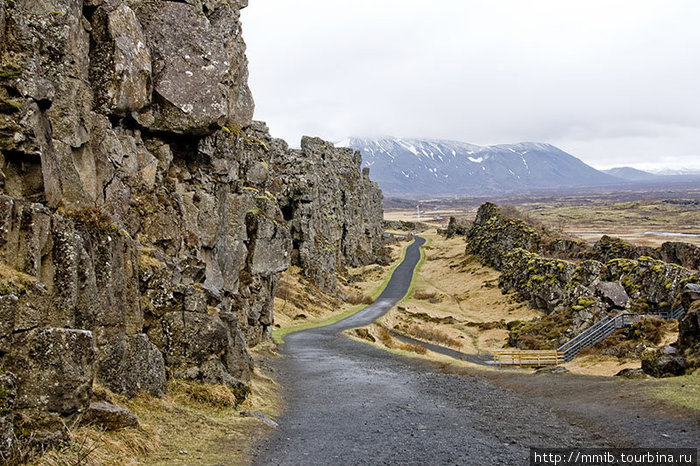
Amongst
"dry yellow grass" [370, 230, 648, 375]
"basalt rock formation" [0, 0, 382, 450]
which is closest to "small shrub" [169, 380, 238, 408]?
"basalt rock formation" [0, 0, 382, 450]

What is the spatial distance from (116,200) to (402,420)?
1224 centimetres

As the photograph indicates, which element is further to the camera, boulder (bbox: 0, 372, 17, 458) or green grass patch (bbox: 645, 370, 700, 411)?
green grass patch (bbox: 645, 370, 700, 411)

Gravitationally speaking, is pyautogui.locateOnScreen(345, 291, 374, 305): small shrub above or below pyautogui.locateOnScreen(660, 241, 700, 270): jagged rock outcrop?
below

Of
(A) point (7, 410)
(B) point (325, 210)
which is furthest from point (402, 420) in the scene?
(B) point (325, 210)

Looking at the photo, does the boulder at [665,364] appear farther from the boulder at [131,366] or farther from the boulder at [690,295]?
the boulder at [131,366]

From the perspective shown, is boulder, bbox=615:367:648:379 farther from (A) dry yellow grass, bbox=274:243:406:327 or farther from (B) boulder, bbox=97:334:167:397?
(A) dry yellow grass, bbox=274:243:406:327

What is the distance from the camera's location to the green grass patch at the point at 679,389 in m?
17.9

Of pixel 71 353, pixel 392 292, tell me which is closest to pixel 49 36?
pixel 71 353

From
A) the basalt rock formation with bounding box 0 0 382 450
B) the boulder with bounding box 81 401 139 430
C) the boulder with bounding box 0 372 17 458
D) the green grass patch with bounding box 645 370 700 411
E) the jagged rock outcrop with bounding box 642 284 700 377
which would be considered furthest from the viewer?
the jagged rock outcrop with bounding box 642 284 700 377

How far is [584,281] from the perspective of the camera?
53.1m

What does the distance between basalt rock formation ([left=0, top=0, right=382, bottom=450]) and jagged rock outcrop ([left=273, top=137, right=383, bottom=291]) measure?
132 feet

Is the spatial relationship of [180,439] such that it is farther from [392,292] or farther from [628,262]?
[392,292]

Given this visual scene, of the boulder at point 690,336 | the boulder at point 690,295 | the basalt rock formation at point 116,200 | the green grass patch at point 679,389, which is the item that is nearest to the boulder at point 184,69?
the basalt rock formation at point 116,200

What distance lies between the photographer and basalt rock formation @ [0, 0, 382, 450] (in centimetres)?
1035
